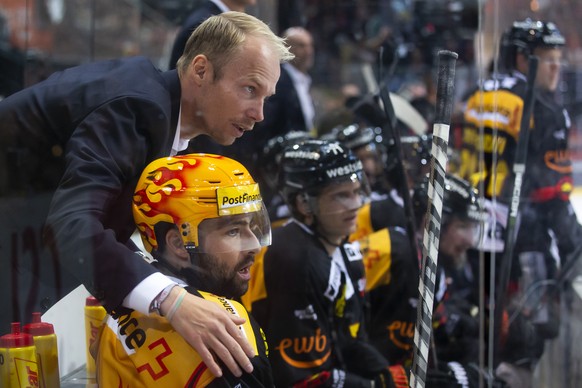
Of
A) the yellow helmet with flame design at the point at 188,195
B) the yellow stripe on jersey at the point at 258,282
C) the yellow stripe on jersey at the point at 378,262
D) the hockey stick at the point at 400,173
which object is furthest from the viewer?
the yellow stripe on jersey at the point at 378,262

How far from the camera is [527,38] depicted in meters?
3.25

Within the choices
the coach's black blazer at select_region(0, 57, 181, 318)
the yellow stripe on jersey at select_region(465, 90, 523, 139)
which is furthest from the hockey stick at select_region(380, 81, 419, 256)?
the coach's black blazer at select_region(0, 57, 181, 318)

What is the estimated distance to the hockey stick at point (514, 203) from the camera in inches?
118

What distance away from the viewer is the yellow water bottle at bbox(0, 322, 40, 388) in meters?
1.93

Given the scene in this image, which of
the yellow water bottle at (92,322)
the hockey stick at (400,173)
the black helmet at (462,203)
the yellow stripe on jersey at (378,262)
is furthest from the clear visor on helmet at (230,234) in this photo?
the black helmet at (462,203)

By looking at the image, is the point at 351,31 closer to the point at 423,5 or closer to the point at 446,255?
the point at 423,5

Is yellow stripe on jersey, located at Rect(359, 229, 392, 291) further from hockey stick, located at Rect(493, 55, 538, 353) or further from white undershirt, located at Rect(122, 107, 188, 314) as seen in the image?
white undershirt, located at Rect(122, 107, 188, 314)

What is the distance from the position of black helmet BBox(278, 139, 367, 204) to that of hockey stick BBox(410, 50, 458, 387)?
0.73 m

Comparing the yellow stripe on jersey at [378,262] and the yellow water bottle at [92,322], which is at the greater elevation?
the yellow water bottle at [92,322]

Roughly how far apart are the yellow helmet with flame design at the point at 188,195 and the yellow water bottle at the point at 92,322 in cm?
15

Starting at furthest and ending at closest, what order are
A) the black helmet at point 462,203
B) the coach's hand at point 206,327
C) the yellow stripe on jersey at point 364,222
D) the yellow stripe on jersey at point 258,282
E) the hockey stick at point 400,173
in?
the yellow stripe on jersey at point 364,222, the black helmet at point 462,203, the hockey stick at point 400,173, the yellow stripe on jersey at point 258,282, the coach's hand at point 206,327

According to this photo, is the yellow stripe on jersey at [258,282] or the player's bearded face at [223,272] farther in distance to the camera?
the yellow stripe on jersey at [258,282]

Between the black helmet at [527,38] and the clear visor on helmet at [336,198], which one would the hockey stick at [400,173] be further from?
the black helmet at [527,38]

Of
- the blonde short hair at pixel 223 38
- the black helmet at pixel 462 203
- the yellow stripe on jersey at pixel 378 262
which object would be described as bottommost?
the yellow stripe on jersey at pixel 378 262
